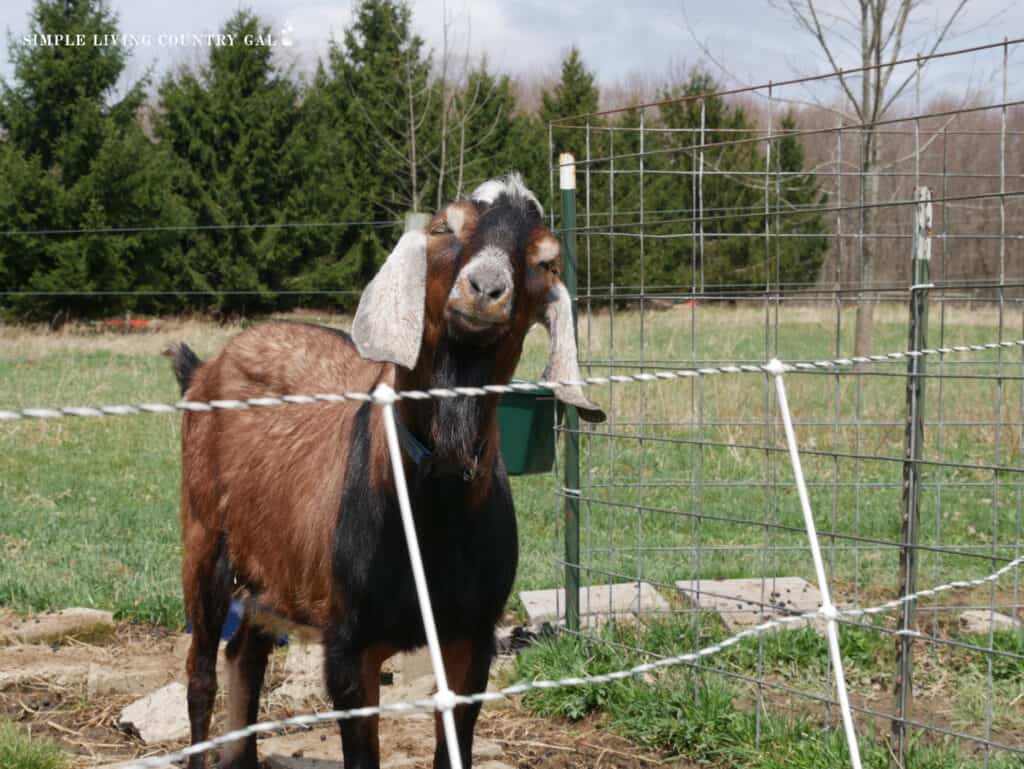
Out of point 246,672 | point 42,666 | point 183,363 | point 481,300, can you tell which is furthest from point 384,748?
point 481,300

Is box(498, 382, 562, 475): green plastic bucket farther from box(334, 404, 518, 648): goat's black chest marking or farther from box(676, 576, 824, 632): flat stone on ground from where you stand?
box(334, 404, 518, 648): goat's black chest marking

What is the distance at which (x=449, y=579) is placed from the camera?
291cm

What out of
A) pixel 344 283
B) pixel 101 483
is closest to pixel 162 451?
pixel 101 483

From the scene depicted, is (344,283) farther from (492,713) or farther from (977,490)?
(492,713)

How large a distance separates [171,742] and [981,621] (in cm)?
400

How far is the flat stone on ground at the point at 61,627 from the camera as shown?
509cm

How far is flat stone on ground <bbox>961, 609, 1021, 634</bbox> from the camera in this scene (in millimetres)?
5168

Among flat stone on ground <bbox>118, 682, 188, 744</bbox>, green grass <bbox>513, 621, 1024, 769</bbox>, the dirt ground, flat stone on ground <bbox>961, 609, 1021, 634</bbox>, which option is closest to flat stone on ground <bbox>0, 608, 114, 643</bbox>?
the dirt ground

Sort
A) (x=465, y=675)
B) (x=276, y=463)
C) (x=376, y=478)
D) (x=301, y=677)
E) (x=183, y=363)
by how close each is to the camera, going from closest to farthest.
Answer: (x=376, y=478)
(x=465, y=675)
(x=276, y=463)
(x=301, y=677)
(x=183, y=363)

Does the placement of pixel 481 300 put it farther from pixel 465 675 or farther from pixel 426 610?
pixel 465 675

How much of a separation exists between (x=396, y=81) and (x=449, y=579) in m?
23.3

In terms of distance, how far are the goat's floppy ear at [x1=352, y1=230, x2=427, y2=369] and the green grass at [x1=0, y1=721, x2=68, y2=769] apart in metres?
2.30

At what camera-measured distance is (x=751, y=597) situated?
5578 mm

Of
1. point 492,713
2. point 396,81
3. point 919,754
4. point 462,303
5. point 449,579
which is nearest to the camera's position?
point 462,303
